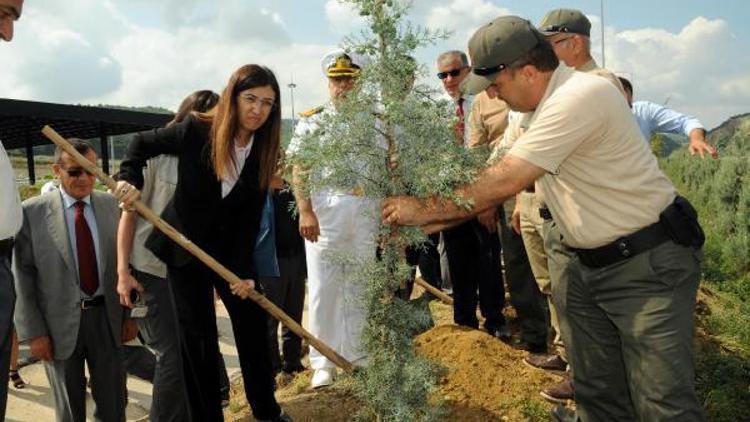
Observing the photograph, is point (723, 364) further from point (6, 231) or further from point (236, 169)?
point (6, 231)

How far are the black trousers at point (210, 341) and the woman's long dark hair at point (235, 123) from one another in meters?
0.59

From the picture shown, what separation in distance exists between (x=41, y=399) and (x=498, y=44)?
515cm

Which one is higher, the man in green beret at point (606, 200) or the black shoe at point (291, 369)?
the man in green beret at point (606, 200)

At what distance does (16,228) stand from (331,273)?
2.09 m

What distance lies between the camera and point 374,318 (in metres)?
2.69

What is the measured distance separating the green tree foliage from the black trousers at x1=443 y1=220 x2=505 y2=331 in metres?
2.35

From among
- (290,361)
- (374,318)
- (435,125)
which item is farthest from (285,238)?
(435,125)

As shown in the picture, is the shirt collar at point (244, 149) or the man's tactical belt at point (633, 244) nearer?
the man's tactical belt at point (633, 244)

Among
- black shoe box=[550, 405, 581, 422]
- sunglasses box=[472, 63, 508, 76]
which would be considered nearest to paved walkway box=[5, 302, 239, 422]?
black shoe box=[550, 405, 581, 422]

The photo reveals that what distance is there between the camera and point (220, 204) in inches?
132

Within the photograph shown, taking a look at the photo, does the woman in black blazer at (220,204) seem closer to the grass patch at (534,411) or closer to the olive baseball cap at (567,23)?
the grass patch at (534,411)

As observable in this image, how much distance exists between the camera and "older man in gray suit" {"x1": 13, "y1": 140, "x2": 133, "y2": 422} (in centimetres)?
353

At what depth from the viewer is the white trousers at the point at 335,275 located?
3.98 meters

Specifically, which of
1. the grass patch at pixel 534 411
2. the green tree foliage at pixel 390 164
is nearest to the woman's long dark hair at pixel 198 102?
the green tree foliage at pixel 390 164
